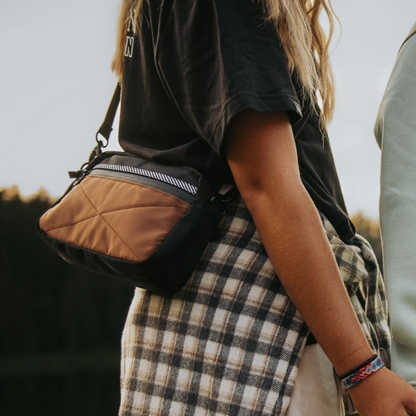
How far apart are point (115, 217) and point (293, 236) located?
0.29 m

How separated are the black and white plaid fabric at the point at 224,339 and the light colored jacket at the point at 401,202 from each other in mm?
88

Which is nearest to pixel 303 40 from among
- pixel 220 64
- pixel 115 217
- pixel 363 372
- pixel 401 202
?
pixel 220 64

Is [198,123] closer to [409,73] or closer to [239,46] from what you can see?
[239,46]

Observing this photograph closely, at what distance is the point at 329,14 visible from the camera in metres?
1.02

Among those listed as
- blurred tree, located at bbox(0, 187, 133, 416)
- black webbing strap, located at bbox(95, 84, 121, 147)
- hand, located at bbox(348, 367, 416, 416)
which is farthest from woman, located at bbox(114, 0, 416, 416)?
blurred tree, located at bbox(0, 187, 133, 416)

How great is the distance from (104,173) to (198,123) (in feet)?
0.74

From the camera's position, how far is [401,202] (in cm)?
84

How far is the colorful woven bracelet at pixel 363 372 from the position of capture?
2.42 ft

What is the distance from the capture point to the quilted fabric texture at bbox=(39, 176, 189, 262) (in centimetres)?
82

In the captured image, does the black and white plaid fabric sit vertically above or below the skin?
below

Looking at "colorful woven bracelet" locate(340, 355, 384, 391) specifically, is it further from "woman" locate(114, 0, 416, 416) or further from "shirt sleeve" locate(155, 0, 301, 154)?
"shirt sleeve" locate(155, 0, 301, 154)

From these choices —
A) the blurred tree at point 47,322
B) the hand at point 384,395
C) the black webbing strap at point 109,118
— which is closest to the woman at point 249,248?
the hand at point 384,395

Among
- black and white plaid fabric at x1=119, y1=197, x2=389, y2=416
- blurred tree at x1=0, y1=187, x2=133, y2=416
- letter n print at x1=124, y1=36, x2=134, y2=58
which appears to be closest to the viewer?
black and white plaid fabric at x1=119, y1=197, x2=389, y2=416

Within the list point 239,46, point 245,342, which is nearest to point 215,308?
point 245,342
